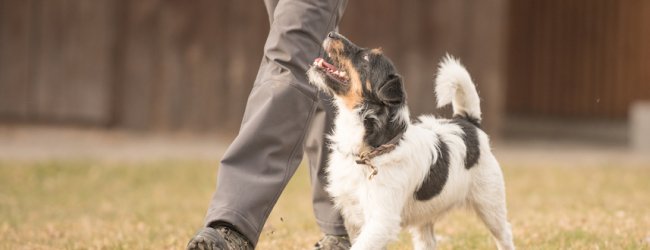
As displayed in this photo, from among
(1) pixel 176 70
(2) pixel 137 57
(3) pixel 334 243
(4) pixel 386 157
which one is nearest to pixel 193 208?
(3) pixel 334 243

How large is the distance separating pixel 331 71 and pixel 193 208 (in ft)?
15.5

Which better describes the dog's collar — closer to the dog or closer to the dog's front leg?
the dog

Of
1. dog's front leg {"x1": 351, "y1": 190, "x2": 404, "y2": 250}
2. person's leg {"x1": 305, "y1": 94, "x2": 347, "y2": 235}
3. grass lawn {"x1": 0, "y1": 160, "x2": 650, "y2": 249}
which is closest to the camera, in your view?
dog's front leg {"x1": 351, "y1": 190, "x2": 404, "y2": 250}

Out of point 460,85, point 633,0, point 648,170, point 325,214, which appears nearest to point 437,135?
point 460,85

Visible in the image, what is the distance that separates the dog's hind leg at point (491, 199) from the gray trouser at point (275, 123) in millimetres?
893

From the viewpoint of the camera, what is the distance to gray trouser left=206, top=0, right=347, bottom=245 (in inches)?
190

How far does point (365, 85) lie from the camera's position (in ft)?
15.5

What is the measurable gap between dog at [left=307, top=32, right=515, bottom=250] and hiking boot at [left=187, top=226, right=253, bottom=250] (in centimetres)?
49

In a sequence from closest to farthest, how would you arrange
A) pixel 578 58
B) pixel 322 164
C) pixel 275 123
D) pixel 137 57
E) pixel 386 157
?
pixel 386 157
pixel 275 123
pixel 322 164
pixel 137 57
pixel 578 58

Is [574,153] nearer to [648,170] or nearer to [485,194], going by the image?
[648,170]

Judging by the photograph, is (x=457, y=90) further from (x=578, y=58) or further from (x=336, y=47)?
(x=578, y=58)

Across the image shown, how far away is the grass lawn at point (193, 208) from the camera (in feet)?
19.9

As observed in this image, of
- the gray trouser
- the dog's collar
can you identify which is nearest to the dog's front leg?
the dog's collar

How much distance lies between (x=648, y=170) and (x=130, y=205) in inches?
237
